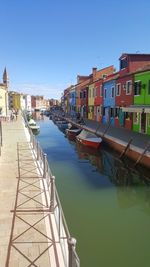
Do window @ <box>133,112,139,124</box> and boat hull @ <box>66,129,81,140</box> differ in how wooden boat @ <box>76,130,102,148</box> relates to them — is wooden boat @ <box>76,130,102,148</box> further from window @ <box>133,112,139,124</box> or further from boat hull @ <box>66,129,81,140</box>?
boat hull @ <box>66,129,81,140</box>

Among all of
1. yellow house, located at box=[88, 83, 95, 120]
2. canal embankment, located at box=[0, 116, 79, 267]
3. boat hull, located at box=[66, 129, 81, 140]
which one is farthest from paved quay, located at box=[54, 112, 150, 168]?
yellow house, located at box=[88, 83, 95, 120]

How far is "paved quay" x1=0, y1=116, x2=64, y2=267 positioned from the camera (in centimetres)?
601

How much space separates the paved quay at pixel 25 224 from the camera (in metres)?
6.01

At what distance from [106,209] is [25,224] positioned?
5.84m

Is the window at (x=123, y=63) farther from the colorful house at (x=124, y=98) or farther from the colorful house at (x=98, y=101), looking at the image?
the colorful house at (x=98, y=101)

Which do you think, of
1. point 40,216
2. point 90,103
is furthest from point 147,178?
point 90,103

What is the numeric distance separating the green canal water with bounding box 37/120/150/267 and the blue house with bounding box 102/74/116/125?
14060 mm

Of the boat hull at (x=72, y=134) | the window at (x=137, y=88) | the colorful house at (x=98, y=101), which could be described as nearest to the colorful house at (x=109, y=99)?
the colorful house at (x=98, y=101)

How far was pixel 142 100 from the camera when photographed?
1035 inches

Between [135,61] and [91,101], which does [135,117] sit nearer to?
[135,61]

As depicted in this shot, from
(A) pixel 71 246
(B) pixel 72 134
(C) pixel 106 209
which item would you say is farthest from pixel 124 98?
(A) pixel 71 246

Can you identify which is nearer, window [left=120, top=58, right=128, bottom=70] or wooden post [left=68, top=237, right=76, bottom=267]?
wooden post [left=68, top=237, right=76, bottom=267]

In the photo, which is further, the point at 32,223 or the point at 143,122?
the point at 143,122

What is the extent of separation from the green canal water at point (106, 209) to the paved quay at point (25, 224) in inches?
78.2
